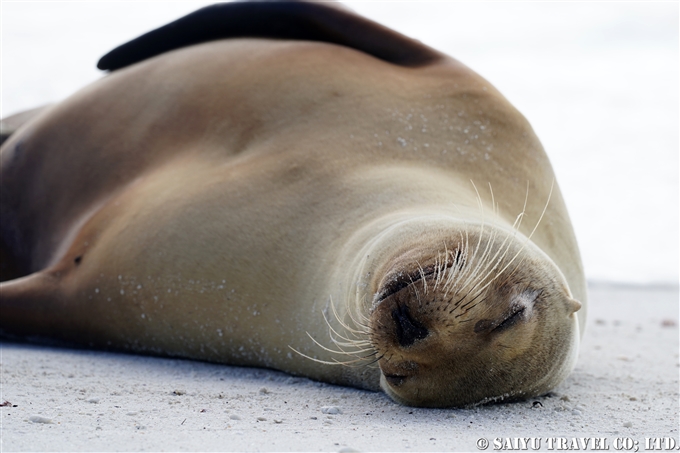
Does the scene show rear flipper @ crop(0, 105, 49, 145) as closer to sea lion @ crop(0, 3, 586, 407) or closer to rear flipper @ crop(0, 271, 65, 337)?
sea lion @ crop(0, 3, 586, 407)

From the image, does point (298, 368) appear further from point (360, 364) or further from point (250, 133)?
point (250, 133)

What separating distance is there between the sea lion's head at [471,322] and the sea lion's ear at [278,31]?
190cm

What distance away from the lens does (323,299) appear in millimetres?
3029

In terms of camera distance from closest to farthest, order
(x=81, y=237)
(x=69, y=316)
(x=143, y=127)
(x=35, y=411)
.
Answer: (x=35, y=411) < (x=69, y=316) < (x=81, y=237) < (x=143, y=127)

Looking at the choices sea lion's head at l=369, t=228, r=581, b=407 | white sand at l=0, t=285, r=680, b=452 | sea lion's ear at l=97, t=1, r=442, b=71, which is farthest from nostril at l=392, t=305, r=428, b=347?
sea lion's ear at l=97, t=1, r=442, b=71

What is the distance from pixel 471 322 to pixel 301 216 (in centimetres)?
115

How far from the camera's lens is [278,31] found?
4.61m

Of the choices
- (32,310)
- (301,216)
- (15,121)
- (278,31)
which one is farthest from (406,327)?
(15,121)

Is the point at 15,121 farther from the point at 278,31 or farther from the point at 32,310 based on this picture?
the point at 32,310

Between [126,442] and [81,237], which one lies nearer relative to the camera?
[126,442]

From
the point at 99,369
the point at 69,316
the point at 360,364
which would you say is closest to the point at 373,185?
the point at 360,364

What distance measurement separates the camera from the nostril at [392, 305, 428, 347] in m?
2.33

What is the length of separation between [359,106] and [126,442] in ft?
7.36

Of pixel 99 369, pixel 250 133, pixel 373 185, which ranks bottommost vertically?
pixel 99 369
